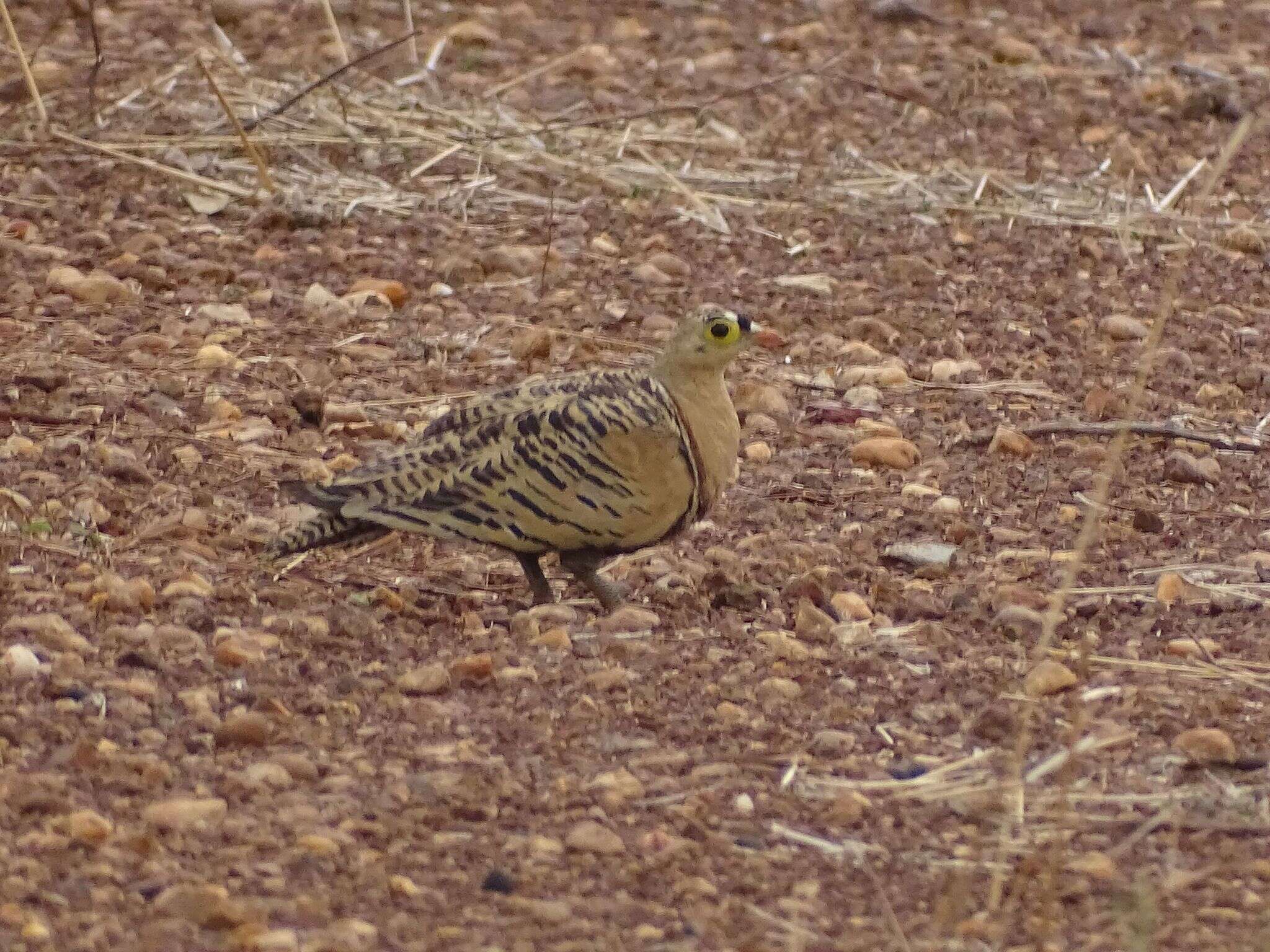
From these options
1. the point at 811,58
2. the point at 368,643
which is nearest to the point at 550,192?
the point at 811,58

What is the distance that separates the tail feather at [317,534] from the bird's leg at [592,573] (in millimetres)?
374

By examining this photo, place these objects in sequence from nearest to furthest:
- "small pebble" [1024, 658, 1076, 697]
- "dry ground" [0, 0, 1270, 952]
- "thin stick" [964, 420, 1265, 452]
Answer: "dry ground" [0, 0, 1270, 952] < "small pebble" [1024, 658, 1076, 697] < "thin stick" [964, 420, 1265, 452]

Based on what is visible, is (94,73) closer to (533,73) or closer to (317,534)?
(533,73)

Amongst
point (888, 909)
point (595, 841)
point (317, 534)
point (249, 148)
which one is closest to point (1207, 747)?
point (888, 909)

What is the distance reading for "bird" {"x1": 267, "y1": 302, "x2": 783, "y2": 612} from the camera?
4.21 meters

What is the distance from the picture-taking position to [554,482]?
423 centimetres

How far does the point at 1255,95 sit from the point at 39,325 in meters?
4.93

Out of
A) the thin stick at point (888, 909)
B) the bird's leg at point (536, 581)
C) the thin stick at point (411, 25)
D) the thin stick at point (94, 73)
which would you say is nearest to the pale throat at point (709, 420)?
the bird's leg at point (536, 581)

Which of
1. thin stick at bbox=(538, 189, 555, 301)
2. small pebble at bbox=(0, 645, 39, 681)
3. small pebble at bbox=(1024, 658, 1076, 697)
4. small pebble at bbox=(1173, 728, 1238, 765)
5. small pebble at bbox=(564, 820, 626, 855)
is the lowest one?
thin stick at bbox=(538, 189, 555, 301)

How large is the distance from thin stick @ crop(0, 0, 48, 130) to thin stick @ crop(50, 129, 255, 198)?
10 cm

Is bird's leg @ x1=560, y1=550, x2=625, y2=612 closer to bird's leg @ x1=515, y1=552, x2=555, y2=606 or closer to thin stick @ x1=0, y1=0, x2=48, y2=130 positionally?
bird's leg @ x1=515, y1=552, x2=555, y2=606

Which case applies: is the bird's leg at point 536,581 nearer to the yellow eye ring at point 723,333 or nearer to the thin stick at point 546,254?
the yellow eye ring at point 723,333

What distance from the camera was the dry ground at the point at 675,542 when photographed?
3148 mm

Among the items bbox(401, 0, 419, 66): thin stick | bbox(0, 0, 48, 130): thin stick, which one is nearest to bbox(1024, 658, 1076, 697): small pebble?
bbox(0, 0, 48, 130): thin stick
